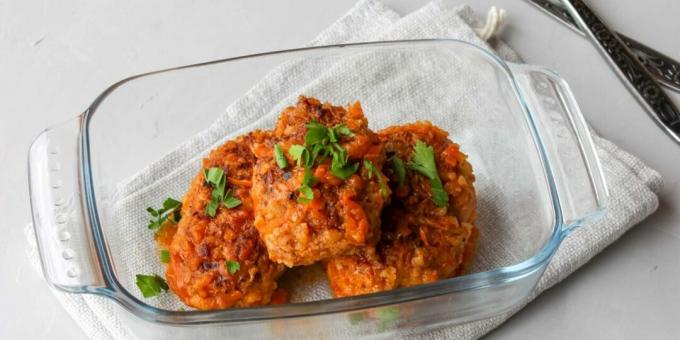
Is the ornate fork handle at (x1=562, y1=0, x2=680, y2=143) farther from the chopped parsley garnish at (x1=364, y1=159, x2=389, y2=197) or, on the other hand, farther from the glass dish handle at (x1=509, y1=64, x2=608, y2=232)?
the chopped parsley garnish at (x1=364, y1=159, x2=389, y2=197)

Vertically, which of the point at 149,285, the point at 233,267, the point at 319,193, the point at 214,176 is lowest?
the point at 149,285

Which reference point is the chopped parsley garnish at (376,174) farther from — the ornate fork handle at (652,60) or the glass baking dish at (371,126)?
the ornate fork handle at (652,60)

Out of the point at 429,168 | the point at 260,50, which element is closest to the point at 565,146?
the point at 429,168

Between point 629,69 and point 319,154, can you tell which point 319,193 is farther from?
point 629,69

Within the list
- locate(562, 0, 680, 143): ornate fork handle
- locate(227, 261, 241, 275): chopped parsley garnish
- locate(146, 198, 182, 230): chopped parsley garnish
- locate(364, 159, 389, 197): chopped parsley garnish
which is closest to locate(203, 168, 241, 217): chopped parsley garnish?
locate(227, 261, 241, 275): chopped parsley garnish

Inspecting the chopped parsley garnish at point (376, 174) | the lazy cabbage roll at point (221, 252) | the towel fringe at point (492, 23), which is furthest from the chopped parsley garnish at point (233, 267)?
the towel fringe at point (492, 23)

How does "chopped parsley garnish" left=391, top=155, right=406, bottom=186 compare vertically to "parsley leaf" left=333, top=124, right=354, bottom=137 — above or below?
below

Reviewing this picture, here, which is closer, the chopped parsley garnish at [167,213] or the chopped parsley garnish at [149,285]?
the chopped parsley garnish at [149,285]
